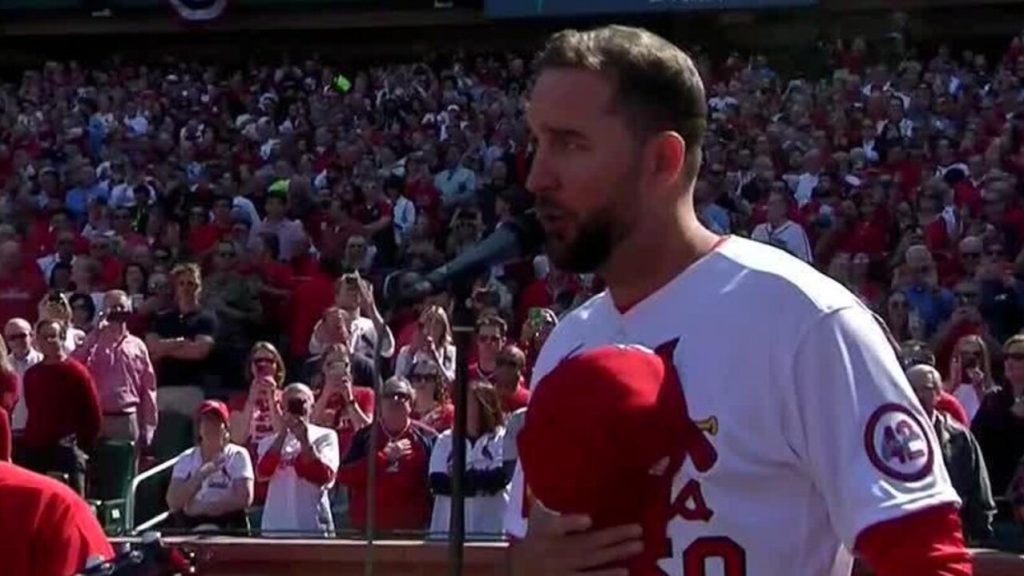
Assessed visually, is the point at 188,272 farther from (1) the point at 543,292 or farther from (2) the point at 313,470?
(2) the point at 313,470

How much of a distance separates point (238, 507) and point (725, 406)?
635cm

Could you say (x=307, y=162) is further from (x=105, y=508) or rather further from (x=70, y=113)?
(x=105, y=508)

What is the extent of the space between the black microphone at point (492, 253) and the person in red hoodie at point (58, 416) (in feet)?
22.1

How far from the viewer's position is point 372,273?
12641mm

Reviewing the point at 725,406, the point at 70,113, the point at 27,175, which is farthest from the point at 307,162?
the point at 725,406

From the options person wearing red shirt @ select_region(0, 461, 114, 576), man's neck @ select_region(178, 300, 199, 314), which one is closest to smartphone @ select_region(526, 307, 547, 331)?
man's neck @ select_region(178, 300, 199, 314)

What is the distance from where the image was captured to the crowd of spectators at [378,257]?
8266mm

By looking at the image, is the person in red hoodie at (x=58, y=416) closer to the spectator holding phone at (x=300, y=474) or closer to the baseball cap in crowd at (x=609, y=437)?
the spectator holding phone at (x=300, y=474)

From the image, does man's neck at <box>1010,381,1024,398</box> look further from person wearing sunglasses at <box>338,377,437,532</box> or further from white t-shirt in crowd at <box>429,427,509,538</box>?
person wearing sunglasses at <box>338,377,437,532</box>

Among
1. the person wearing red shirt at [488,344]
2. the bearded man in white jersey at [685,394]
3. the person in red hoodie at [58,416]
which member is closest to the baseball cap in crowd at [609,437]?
the bearded man in white jersey at [685,394]

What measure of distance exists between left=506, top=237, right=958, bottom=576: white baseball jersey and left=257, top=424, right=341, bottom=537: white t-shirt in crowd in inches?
240

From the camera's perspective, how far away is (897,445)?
7.17ft

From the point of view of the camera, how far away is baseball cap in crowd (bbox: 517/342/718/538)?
2090 millimetres

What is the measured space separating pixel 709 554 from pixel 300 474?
6.17m
